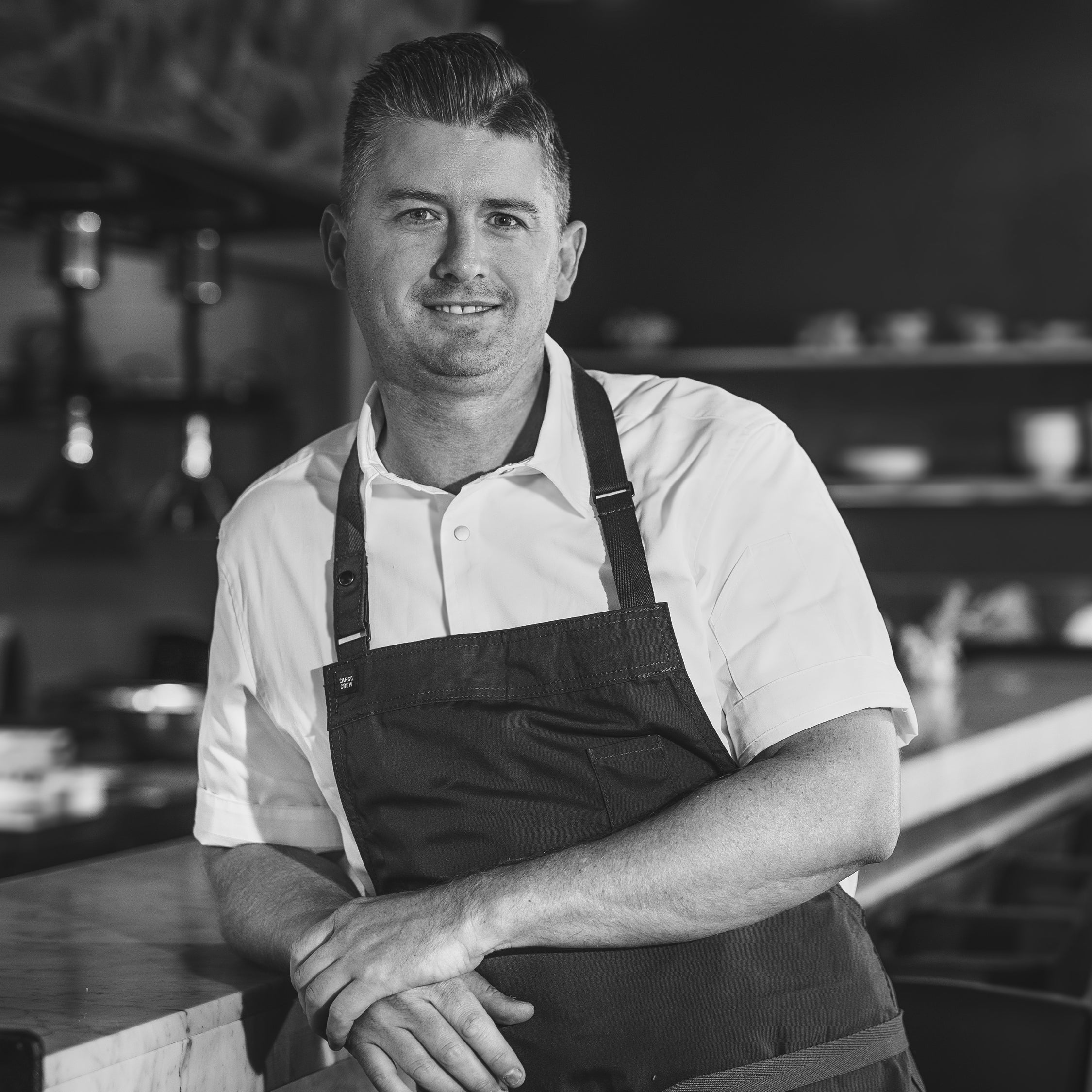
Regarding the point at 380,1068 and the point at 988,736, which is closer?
the point at 380,1068

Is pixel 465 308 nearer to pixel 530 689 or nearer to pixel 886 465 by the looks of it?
pixel 530 689

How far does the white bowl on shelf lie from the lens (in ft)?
18.6

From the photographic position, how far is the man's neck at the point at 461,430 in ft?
4.57

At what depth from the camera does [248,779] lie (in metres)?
1.46

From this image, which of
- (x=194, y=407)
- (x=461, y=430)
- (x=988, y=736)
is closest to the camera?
(x=461, y=430)

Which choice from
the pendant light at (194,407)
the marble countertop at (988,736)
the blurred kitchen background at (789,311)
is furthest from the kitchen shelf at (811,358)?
the marble countertop at (988,736)

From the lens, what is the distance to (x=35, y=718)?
14.7 feet

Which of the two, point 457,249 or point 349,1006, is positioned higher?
point 457,249

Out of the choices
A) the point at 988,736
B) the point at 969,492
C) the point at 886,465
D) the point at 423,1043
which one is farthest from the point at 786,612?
the point at 969,492

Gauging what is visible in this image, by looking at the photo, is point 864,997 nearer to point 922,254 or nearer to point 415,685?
point 415,685

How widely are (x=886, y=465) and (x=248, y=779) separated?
4490 millimetres

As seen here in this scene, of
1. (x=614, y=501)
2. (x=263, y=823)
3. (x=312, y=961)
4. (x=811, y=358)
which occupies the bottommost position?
(x=312, y=961)

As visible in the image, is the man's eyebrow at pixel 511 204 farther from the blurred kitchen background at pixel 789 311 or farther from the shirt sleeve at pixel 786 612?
the blurred kitchen background at pixel 789 311

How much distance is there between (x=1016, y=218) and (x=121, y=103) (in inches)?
145
